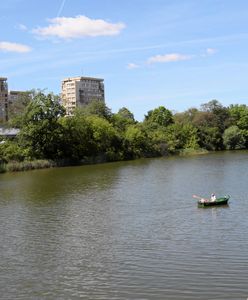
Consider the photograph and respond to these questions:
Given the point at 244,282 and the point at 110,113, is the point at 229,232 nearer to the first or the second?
the point at 244,282

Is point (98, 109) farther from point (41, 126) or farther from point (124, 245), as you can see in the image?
point (124, 245)

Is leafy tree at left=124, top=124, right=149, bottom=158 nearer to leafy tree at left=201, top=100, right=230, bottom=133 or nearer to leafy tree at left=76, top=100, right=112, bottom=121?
leafy tree at left=76, top=100, right=112, bottom=121

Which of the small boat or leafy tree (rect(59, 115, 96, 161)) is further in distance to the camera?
leafy tree (rect(59, 115, 96, 161))

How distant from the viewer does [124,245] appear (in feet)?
68.6

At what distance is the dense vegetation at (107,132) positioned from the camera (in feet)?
235

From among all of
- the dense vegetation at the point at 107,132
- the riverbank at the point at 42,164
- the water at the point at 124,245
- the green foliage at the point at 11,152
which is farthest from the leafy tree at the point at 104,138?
the water at the point at 124,245

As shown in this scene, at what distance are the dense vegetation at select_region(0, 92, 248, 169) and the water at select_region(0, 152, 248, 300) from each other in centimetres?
3343

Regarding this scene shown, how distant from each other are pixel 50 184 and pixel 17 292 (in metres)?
32.3

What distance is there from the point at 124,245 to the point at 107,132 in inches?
2565

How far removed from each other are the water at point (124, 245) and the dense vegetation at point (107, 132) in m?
33.4

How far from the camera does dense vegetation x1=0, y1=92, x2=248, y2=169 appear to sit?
71.6 meters

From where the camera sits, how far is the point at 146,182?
45938mm

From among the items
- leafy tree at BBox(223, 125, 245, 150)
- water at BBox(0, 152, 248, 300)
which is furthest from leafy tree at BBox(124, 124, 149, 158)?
water at BBox(0, 152, 248, 300)

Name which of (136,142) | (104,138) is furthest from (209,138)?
(104,138)
